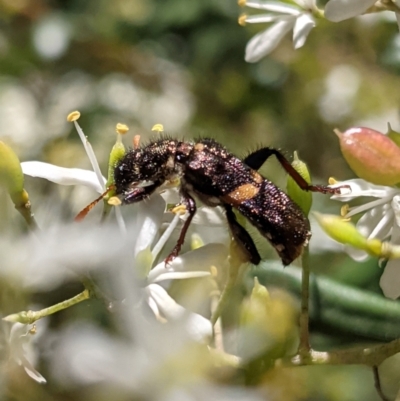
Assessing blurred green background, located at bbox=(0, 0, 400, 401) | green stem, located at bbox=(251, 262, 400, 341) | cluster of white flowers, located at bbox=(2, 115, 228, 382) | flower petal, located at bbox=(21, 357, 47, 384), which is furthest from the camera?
blurred green background, located at bbox=(0, 0, 400, 401)

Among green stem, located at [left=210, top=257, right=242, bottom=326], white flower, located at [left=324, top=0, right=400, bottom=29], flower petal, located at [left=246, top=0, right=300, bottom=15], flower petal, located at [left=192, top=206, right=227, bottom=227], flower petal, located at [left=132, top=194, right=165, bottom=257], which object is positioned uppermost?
white flower, located at [left=324, top=0, right=400, bottom=29]

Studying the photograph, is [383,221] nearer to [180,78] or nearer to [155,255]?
[155,255]

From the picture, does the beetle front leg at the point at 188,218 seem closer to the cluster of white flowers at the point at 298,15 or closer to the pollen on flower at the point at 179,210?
the pollen on flower at the point at 179,210

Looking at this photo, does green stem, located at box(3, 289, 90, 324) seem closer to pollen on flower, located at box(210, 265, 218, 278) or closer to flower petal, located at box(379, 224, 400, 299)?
pollen on flower, located at box(210, 265, 218, 278)

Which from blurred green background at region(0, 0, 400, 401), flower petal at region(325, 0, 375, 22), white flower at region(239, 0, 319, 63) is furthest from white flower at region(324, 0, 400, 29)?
blurred green background at region(0, 0, 400, 401)

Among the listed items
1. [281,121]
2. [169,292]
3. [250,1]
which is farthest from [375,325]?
[281,121]

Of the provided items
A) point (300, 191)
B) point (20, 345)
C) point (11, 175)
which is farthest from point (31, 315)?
point (300, 191)
